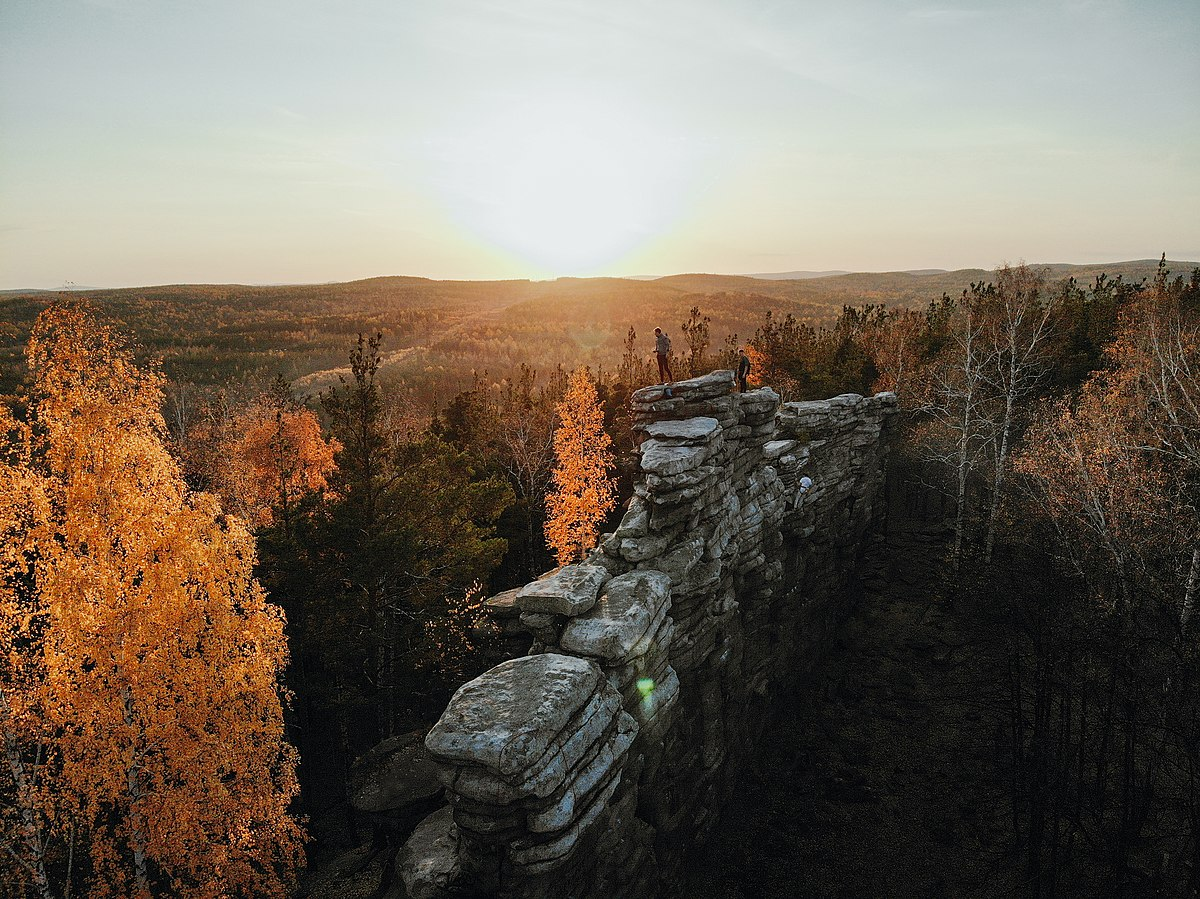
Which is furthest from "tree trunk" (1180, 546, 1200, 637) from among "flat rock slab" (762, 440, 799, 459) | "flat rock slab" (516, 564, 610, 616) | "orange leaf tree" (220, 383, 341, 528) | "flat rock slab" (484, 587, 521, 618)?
"orange leaf tree" (220, 383, 341, 528)

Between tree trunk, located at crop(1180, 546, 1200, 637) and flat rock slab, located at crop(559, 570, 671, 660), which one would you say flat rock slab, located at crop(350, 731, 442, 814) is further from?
tree trunk, located at crop(1180, 546, 1200, 637)

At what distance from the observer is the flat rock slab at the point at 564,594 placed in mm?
14258

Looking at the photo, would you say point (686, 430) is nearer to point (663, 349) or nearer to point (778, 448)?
point (663, 349)

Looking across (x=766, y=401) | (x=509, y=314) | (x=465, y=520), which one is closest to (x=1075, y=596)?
(x=766, y=401)

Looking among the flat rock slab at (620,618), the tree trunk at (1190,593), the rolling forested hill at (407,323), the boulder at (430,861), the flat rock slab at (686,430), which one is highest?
the rolling forested hill at (407,323)

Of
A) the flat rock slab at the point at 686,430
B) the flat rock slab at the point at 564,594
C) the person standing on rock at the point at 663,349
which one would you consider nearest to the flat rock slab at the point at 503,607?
the flat rock slab at the point at 564,594

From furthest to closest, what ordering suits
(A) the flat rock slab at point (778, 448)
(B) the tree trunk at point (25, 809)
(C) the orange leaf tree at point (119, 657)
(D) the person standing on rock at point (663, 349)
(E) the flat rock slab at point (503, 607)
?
(A) the flat rock slab at point (778, 448)
(D) the person standing on rock at point (663, 349)
(E) the flat rock slab at point (503, 607)
(C) the orange leaf tree at point (119, 657)
(B) the tree trunk at point (25, 809)

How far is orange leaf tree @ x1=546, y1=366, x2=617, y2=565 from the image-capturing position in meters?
27.9

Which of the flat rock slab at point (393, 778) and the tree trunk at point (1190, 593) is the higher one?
the tree trunk at point (1190, 593)

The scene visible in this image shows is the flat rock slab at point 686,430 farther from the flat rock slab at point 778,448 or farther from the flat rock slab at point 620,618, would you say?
the flat rock slab at point 778,448

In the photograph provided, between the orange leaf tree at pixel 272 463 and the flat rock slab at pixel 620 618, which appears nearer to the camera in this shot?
the flat rock slab at pixel 620 618

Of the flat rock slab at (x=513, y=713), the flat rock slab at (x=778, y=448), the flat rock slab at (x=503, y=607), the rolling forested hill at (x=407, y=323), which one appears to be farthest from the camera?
the rolling forested hill at (x=407, y=323)

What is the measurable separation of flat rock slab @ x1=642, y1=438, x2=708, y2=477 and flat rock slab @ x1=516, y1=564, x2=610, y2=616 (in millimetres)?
3472

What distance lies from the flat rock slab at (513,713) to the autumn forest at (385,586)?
6.64 meters
